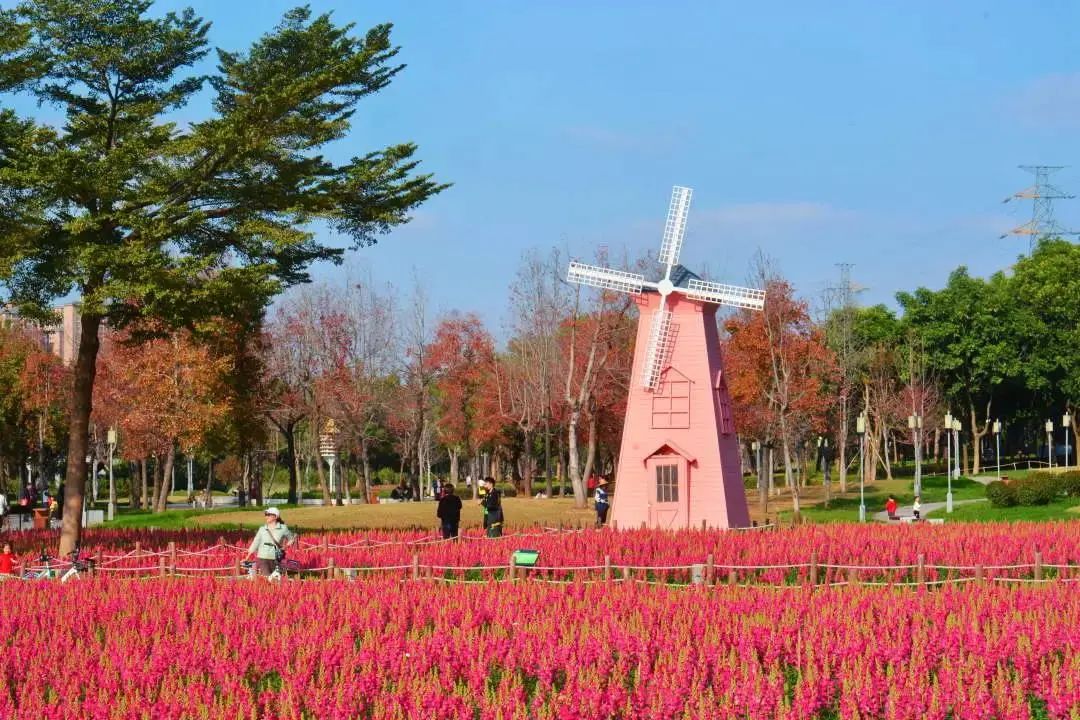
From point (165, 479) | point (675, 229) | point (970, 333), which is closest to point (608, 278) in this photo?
point (675, 229)

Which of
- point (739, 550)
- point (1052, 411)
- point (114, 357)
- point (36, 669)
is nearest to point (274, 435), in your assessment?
point (114, 357)

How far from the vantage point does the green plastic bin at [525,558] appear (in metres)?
22.3

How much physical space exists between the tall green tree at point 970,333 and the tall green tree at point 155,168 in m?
51.9

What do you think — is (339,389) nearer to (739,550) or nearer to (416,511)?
(416,511)

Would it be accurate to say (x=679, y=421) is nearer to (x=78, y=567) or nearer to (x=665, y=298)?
(x=665, y=298)

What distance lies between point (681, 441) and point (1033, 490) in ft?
58.9

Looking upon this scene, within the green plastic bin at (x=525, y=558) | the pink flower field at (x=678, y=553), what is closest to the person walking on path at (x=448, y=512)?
the pink flower field at (x=678, y=553)

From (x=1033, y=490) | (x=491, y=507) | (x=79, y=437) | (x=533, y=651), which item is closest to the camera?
(x=533, y=651)

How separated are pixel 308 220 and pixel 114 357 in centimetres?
3476

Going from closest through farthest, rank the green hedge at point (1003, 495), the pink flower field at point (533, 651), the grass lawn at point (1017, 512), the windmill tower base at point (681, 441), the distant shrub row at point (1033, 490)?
the pink flower field at point (533, 651) → the windmill tower base at point (681, 441) → the grass lawn at point (1017, 512) → the distant shrub row at point (1033, 490) → the green hedge at point (1003, 495)

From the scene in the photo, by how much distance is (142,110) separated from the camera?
28344mm

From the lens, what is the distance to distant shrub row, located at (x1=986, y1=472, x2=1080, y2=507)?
157ft

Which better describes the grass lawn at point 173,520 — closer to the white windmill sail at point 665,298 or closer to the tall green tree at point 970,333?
the white windmill sail at point 665,298

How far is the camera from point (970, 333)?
74.8 m
